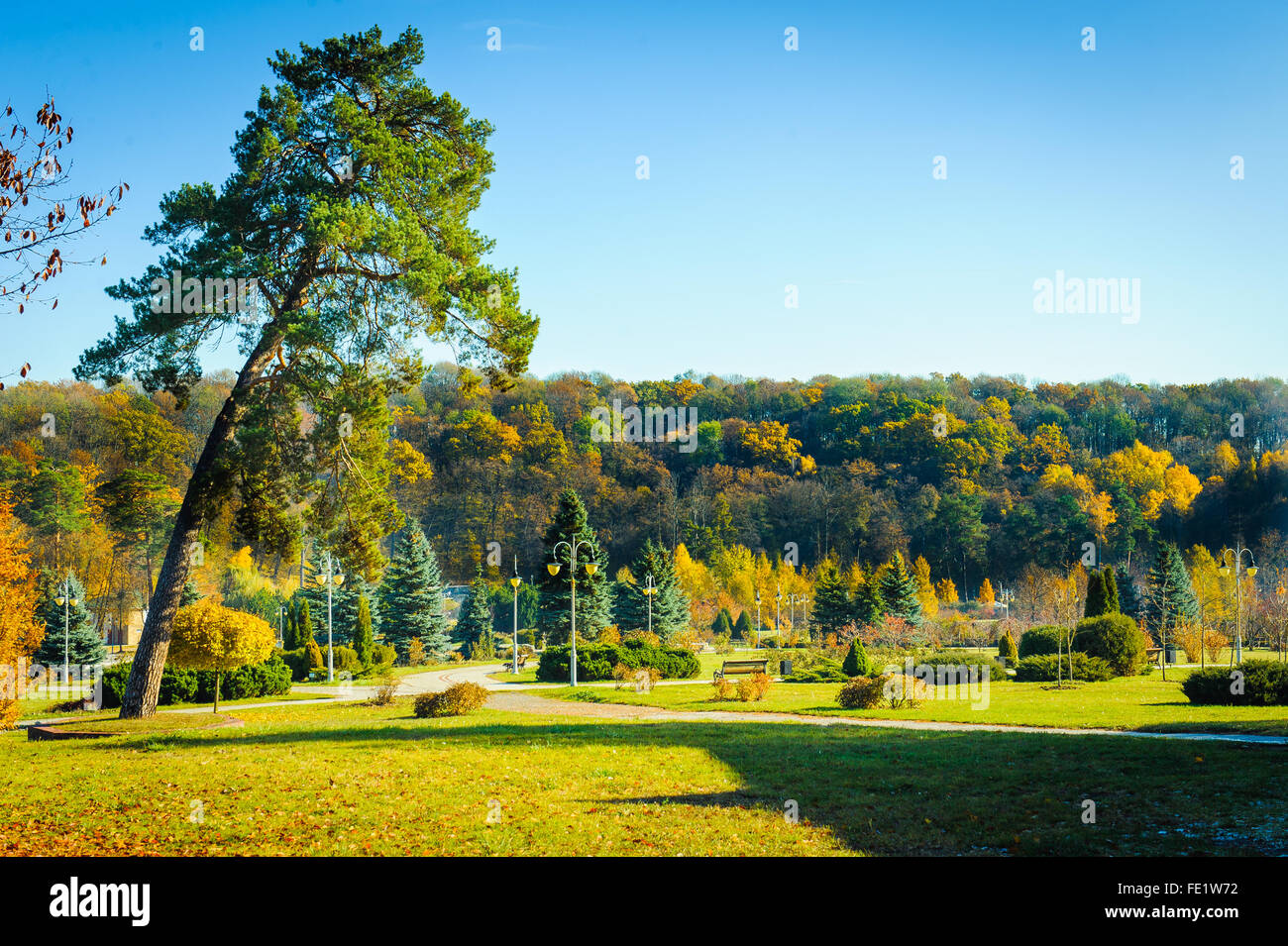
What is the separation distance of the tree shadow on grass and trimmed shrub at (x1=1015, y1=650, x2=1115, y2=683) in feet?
43.2

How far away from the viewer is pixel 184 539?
1698cm

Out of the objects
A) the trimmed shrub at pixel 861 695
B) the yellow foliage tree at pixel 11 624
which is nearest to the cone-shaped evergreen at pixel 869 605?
the trimmed shrub at pixel 861 695

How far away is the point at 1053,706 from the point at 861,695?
178 inches

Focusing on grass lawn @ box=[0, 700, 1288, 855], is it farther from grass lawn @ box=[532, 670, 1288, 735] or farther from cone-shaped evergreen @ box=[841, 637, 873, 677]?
cone-shaped evergreen @ box=[841, 637, 873, 677]

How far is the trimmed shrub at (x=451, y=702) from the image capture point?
64.0 feet

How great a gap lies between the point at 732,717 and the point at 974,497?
52.4m

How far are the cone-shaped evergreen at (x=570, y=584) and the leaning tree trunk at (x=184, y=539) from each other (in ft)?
55.3

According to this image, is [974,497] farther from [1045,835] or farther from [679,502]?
[1045,835]

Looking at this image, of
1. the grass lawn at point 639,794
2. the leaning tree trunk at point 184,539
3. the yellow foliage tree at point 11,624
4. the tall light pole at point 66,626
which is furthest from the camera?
the tall light pole at point 66,626

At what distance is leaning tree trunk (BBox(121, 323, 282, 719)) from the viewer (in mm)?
16828

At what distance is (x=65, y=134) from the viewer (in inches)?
278

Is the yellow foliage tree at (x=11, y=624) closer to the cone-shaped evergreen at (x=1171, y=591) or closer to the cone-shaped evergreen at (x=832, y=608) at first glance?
the cone-shaped evergreen at (x=832, y=608)

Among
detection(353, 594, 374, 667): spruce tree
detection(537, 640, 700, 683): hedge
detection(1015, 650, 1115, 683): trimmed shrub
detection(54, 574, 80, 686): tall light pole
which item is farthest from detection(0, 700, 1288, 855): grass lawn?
detection(353, 594, 374, 667): spruce tree
